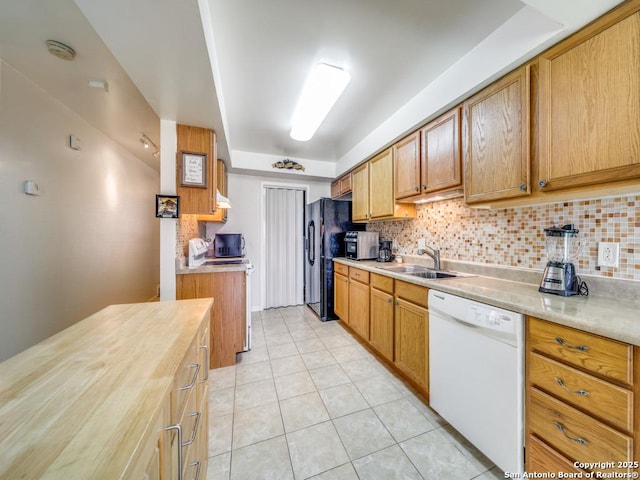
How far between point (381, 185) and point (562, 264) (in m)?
1.65

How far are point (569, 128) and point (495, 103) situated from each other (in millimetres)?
455

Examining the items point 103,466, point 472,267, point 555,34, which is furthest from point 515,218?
point 103,466

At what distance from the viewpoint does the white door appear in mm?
3980

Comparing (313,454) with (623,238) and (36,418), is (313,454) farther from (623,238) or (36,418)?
(623,238)

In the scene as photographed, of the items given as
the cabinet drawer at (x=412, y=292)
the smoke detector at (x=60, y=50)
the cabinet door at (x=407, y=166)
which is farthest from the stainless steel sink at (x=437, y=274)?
the smoke detector at (x=60, y=50)

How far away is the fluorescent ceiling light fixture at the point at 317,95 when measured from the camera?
170 centimetres

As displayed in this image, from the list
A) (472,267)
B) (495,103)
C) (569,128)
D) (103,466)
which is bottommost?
(103,466)

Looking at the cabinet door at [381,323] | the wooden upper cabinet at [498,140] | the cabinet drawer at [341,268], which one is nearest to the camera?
the wooden upper cabinet at [498,140]

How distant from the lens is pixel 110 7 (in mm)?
1019

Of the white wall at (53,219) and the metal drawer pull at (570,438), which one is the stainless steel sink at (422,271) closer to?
the metal drawer pull at (570,438)

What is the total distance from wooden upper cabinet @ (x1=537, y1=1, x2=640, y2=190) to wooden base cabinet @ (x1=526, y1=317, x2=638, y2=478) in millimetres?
Answer: 737

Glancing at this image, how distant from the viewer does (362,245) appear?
3031 mm

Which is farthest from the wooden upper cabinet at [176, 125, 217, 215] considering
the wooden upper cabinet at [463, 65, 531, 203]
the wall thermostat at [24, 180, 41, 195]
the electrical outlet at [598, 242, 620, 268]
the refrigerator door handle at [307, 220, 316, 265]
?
the electrical outlet at [598, 242, 620, 268]

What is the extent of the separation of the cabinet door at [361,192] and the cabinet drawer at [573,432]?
2161 millimetres
